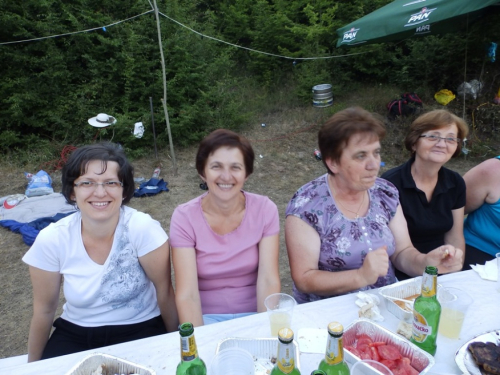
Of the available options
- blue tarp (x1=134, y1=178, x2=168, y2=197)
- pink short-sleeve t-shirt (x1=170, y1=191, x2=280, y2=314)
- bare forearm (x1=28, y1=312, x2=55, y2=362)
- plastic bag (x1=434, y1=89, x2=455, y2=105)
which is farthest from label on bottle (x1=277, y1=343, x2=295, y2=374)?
plastic bag (x1=434, y1=89, x2=455, y2=105)

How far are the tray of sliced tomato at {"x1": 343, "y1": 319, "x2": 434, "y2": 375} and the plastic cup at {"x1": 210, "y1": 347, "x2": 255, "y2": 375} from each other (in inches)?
12.0

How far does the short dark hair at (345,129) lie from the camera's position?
1.88 meters

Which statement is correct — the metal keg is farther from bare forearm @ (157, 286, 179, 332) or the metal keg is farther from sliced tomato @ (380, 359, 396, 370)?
sliced tomato @ (380, 359, 396, 370)

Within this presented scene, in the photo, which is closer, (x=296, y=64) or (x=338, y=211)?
(x=338, y=211)

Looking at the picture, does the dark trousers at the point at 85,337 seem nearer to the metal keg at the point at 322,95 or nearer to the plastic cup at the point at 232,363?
the plastic cup at the point at 232,363

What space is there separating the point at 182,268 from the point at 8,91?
22.6 ft

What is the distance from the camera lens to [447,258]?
68.0 inches

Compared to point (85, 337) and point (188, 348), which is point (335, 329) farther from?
point (85, 337)

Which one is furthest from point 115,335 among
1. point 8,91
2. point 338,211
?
point 8,91

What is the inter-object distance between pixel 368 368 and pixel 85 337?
1390 mm

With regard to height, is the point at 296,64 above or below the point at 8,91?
above

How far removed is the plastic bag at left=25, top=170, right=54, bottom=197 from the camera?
5613 millimetres

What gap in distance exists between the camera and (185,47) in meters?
7.51

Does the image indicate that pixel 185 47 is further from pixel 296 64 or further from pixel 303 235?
pixel 303 235
